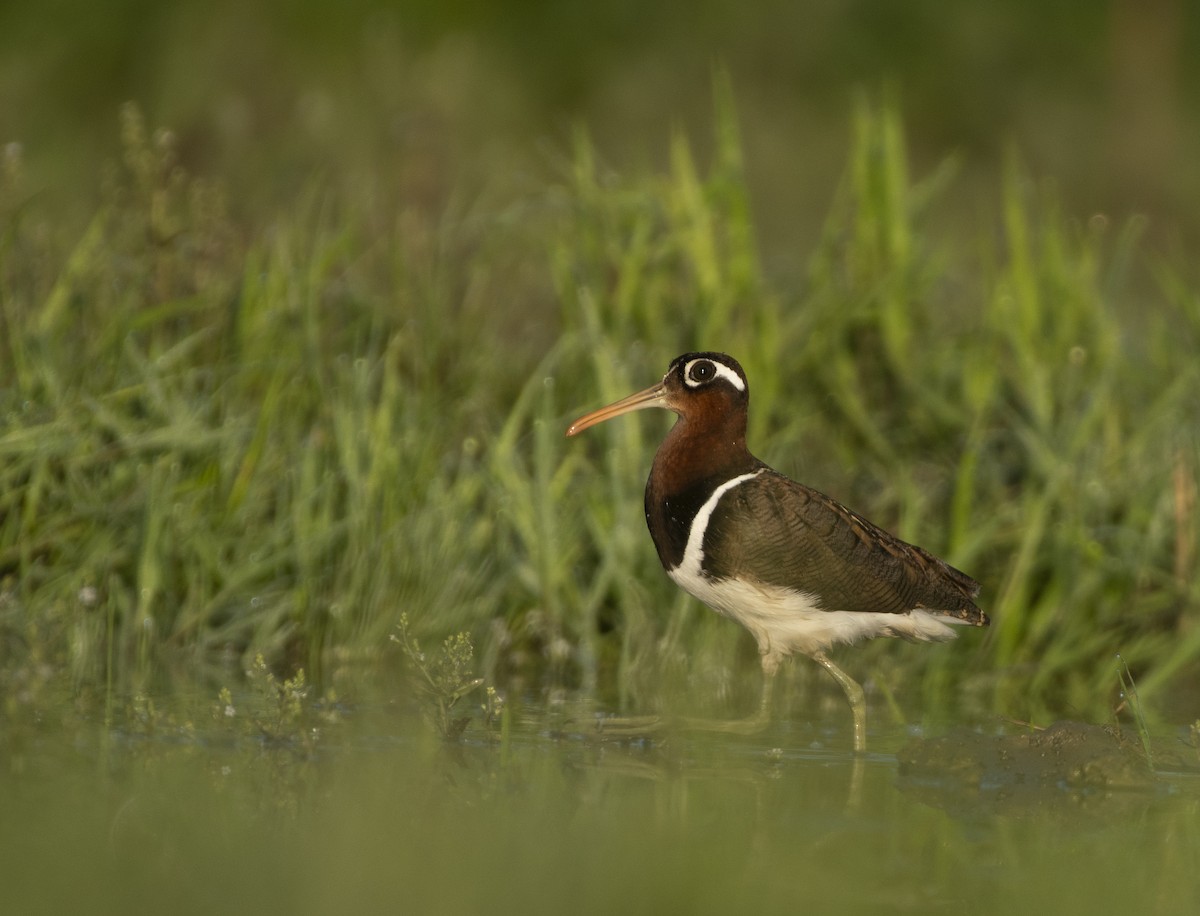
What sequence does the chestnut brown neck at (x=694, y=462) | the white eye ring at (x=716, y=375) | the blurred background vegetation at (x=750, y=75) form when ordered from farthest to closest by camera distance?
the blurred background vegetation at (x=750, y=75) → the white eye ring at (x=716, y=375) → the chestnut brown neck at (x=694, y=462)

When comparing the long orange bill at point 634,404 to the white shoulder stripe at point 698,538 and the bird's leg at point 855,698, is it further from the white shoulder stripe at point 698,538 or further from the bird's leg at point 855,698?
the bird's leg at point 855,698

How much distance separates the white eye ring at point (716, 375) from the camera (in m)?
5.36

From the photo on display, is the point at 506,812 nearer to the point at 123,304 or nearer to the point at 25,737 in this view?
the point at 25,737

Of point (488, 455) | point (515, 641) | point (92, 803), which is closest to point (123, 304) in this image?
point (488, 455)

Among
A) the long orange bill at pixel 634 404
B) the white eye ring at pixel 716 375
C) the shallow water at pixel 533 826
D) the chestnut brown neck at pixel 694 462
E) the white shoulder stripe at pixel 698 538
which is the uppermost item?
the white eye ring at pixel 716 375

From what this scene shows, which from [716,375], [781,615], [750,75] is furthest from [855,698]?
[750,75]

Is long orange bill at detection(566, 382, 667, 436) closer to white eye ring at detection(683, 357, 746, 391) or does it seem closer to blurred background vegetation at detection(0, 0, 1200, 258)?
white eye ring at detection(683, 357, 746, 391)

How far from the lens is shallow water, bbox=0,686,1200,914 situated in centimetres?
337

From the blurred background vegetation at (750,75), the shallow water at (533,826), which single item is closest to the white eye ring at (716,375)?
the shallow water at (533,826)

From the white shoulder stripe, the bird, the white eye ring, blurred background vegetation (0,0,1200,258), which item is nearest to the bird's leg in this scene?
the bird

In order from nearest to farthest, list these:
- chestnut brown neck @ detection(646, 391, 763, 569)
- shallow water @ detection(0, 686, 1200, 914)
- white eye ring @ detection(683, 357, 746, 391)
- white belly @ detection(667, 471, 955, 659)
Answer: shallow water @ detection(0, 686, 1200, 914), white belly @ detection(667, 471, 955, 659), chestnut brown neck @ detection(646, 391, 763, 569), white eye ring @ detection(683, 357, 746, 391)

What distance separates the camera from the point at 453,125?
29.8ft

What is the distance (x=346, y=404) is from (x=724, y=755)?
2.14 meters

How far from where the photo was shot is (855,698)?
5.13m
